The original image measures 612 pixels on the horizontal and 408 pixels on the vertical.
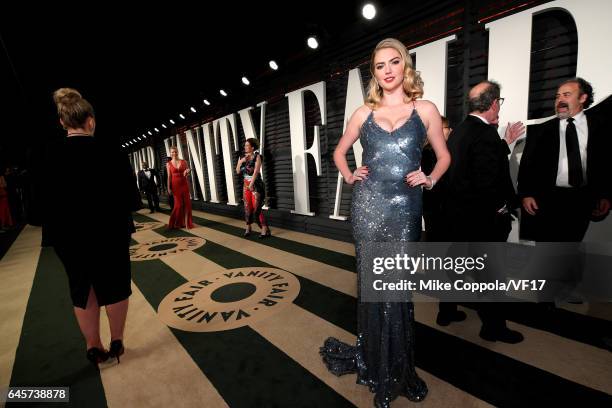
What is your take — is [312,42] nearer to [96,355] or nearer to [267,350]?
[267,350]

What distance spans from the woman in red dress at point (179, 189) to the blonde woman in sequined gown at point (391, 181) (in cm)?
630

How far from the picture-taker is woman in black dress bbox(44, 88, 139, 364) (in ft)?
6.57

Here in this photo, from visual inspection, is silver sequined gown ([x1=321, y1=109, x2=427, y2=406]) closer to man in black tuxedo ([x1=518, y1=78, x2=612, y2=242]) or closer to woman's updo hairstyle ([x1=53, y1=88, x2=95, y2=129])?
man in black tuxedo ([x1=518, y1=78, x2=612, y2=242])

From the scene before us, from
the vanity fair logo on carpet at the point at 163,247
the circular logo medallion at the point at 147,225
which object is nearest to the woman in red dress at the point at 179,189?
the circular logo medallion at the point at 147,225

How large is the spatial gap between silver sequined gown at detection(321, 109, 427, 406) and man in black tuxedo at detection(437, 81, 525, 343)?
2.88 feet

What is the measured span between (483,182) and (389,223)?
44.6 inches

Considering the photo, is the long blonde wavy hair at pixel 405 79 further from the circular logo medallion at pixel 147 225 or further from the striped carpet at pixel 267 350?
the circular logo medallion at pixel 147 225

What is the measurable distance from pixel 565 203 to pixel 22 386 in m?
4.64

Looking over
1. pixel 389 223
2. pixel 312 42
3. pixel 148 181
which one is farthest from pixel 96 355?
pixel 148 181

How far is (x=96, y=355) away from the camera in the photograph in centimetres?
230

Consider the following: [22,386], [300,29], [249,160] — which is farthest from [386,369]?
[300,29]

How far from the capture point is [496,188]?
7.63 ft

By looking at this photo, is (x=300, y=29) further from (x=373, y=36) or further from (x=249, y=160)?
(x=249, y=160)

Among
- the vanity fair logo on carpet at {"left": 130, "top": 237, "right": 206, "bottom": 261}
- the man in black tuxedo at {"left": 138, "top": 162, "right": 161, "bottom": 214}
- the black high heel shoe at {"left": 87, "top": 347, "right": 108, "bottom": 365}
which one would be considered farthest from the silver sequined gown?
the man in black tuxedo at {"left": 138, "top": 162, "right": 161, "bottom": 214}
